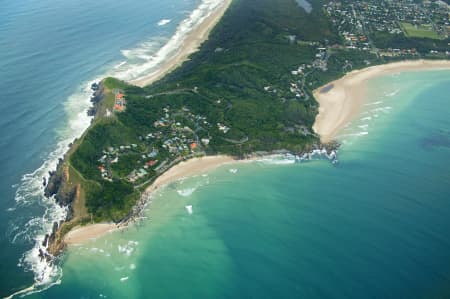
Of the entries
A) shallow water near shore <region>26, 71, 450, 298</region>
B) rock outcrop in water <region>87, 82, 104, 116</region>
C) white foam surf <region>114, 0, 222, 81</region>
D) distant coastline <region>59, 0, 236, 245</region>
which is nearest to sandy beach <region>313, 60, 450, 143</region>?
shallow water near shore <region>26, 71, 450, 298</region>

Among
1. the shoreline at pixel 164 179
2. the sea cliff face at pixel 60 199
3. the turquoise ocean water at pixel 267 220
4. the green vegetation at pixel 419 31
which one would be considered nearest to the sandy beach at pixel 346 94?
the turquoise ocean water at pixel 267 220

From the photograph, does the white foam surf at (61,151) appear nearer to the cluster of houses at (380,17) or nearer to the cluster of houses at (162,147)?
the cluster of houses at (162,147)

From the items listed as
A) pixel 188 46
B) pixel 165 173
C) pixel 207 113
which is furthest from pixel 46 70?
pixel 165 173

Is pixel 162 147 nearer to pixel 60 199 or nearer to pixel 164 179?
pixel 164 179

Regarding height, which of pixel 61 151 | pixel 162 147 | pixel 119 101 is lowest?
pixel 162 147

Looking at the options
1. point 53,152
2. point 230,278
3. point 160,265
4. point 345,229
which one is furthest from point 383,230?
point 53,152

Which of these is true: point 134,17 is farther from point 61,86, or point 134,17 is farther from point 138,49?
point 61,86
